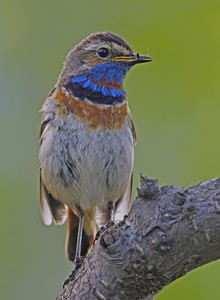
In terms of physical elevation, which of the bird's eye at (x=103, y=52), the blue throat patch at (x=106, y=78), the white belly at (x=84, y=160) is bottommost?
the white belly at (x=84, y=160)

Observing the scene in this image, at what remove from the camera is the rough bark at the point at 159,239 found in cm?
307

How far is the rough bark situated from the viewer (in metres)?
3.07

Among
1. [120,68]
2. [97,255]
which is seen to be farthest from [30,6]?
[97,255]

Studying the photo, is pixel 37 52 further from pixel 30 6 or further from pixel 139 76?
pixel 139 76

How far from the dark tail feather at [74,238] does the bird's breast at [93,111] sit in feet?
3.55

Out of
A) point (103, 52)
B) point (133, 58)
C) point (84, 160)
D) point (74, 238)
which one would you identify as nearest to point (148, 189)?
point (84, 160)

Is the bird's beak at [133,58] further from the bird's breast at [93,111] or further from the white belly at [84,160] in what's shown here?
the white belly at [84,160]

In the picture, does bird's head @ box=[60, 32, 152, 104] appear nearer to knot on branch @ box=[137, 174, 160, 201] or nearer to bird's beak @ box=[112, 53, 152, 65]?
bird's beak @ box=[112, 53, 152, 65]

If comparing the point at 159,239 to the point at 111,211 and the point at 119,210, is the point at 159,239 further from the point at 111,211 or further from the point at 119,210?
the point at 119,210

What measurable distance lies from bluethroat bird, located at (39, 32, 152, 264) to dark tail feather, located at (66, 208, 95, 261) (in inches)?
1.9

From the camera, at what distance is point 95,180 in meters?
5.32

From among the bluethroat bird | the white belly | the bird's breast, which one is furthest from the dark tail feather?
the bird's breast

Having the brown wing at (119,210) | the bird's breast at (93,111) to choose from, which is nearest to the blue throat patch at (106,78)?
the bird's breast at (93,111)

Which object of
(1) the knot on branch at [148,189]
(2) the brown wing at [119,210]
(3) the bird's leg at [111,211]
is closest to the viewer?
(1) the knot on branch at [148,189]
